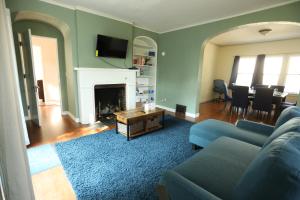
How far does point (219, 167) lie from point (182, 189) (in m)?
0.50

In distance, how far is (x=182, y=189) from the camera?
3.51ft

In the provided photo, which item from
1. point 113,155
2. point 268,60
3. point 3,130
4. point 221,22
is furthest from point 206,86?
point 3,130

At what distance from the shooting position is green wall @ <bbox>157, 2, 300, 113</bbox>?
3621 mm

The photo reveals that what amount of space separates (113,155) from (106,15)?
3168 mm

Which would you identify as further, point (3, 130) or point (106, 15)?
point (106, 15)

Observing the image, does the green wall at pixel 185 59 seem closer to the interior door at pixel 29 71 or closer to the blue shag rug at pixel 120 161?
the blue shag rug at pixel 120 161

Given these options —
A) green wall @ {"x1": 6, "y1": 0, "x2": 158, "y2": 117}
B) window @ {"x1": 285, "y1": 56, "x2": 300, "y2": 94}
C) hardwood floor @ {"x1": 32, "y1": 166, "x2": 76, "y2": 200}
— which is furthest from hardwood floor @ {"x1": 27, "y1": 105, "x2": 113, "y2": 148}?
window @ {"x1": 285, "y1": 56, "x2": 300, "y2": 94}

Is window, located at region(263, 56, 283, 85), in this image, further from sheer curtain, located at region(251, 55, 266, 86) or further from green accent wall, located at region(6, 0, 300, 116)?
green accent wall, located at region(6, 0, 300, 116)

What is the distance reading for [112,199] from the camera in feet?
5.11

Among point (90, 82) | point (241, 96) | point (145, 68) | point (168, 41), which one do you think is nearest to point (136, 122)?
point (90, 82)

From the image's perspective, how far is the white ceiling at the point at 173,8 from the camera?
289 cm

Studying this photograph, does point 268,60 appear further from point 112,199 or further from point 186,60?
point 112,199

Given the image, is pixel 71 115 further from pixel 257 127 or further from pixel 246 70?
pixel 246 70

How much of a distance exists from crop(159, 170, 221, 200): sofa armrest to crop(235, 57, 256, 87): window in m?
6.84
